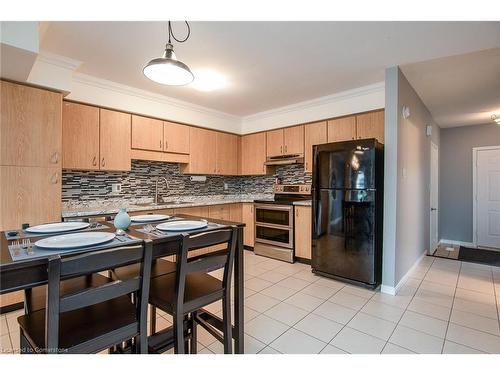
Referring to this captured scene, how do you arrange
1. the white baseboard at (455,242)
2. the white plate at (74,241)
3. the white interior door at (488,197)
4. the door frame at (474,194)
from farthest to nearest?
the white baseboard at (455,242)
the door frame at (474,194)
the white interior door at (488,197)
the white plate at (74,241)

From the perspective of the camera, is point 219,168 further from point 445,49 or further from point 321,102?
point 445,49

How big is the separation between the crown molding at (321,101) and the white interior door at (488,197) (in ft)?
11.2

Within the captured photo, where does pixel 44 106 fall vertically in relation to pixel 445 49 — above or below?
below

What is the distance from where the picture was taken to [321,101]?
371cm

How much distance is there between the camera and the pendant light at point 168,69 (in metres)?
1.58

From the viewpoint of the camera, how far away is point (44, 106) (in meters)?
2.42

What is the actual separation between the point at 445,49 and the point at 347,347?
2.64 metres

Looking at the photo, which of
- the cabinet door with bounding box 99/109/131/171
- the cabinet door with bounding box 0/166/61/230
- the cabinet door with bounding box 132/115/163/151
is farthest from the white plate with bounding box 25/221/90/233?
the cabinet door with bounding box 132/115/163/151

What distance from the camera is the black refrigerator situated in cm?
272

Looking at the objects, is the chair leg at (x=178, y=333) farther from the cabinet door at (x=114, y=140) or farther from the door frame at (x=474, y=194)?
the door frame at (x=474, y=194)

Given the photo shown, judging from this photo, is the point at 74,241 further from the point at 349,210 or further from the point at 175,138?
the point at 175,138

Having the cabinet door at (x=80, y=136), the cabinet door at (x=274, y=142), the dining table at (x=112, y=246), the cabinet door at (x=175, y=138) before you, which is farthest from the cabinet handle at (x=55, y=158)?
the cabinet door at (x=274, y=142)
